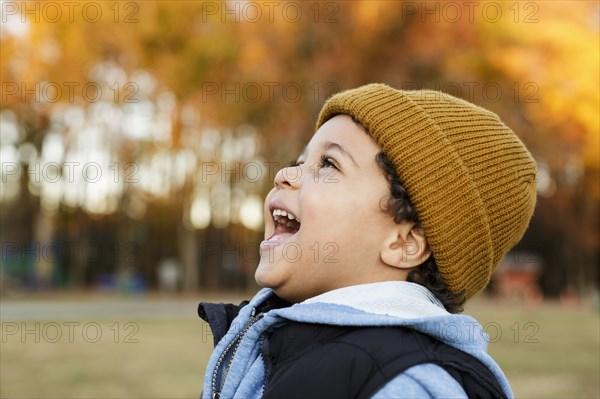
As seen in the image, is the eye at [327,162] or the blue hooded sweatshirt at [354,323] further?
the eye at [327,162]

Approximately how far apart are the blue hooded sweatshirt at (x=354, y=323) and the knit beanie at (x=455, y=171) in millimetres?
170

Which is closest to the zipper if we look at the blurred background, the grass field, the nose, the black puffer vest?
the black puffer vest

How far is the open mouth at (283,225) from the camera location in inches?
72.5

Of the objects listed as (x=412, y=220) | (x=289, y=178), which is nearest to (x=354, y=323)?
(x=412, y=220)

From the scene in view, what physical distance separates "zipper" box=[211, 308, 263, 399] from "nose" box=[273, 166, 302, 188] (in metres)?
0.34

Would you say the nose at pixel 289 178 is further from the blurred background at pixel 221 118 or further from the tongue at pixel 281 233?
the blurred background at pixel 221 118

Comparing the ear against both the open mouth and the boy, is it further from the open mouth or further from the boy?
the open mouth

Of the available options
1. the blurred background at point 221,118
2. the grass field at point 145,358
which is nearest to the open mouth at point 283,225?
the grass field at point 145,358

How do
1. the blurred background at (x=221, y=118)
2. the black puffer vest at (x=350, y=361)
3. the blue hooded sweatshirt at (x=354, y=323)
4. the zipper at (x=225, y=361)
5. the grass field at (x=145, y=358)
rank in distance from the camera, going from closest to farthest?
the black puffer vest at (x=350, y=361) < the blue hooded sweatshirt at (x=354, y=323) < the zipper at (x=225, y=361) < the grass field at (x=145, y=358) < the blurred background at (x=221, y=118)

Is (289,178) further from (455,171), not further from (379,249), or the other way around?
(455,171)

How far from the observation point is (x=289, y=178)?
1887 mm

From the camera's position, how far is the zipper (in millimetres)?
1743

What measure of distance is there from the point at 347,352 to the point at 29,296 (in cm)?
1741

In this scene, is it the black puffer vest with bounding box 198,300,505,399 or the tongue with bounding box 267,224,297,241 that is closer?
the black puffer vest with bounding box 198,300,505,399
